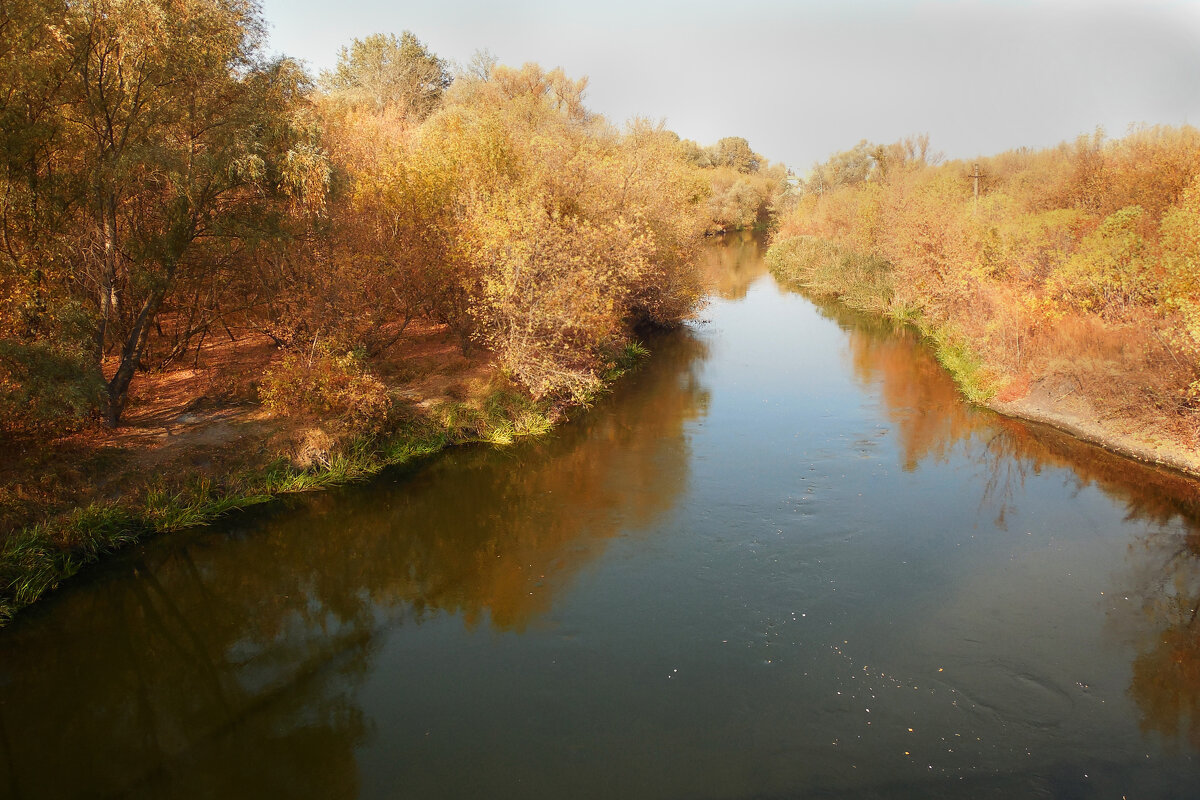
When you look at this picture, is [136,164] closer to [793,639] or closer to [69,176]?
[69,176]

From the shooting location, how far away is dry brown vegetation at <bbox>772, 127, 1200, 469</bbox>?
53.6 ft

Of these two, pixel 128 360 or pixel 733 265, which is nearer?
pixel 128 360

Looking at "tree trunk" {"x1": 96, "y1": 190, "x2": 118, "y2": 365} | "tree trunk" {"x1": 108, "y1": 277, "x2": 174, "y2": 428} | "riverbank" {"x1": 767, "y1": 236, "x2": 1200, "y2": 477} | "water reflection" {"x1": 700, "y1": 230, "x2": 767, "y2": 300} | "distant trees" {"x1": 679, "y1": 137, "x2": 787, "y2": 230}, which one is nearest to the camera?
"tree trunk" {"x1": 96, "y1": 190, "x2": 118, "y2": 365}

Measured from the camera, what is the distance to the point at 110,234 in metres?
13.8

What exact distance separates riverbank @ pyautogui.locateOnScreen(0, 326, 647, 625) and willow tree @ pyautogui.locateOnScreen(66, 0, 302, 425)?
1.48m

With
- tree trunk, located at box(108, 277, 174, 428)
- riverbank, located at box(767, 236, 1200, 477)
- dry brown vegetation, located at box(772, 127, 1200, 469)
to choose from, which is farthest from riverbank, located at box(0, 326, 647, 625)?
dry brown vegetation, located at box(772, 127, 1200, 469)

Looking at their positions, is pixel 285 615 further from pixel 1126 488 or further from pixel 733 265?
pixel 733 265

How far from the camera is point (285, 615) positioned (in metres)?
11.5

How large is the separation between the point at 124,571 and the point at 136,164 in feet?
24.4

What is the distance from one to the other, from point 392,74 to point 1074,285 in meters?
42.2

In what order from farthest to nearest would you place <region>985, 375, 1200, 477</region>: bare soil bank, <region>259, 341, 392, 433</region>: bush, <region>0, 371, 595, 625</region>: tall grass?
<region>259, 341, 392, 433</region>: bush < <region>985, 375, 1200, 477</region>: bare soil bank < <region>0, 371, 595, 625</region>: tall grass

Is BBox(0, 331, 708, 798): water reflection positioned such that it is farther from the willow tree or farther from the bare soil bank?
the bare soil bank

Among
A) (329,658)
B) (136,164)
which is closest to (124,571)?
(329,658)

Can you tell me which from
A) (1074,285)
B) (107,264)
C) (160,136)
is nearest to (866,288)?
(1074,285)
